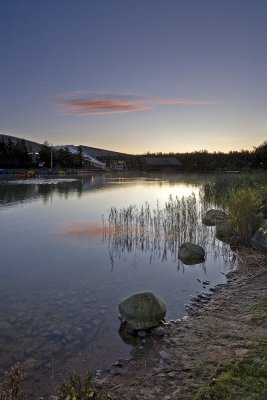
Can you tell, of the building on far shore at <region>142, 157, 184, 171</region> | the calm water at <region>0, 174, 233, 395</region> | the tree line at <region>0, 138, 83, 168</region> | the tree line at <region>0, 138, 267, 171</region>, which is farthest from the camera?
the building on far shore at <region>142, 157, 184, 171</region>

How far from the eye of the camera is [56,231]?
17562 millimetres

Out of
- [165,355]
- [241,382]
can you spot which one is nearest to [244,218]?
[165,355]

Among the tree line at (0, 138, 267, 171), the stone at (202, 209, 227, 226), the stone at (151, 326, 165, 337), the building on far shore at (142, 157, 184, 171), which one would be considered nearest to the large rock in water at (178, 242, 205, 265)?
the stone at (151, 326, 165, 337)

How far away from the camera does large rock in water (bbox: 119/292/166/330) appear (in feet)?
21.5

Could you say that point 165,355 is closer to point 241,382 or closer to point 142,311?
point 142,311

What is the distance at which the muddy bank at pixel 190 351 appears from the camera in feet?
14.6

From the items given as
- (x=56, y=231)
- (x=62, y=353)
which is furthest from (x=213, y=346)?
(x=56, y=231)

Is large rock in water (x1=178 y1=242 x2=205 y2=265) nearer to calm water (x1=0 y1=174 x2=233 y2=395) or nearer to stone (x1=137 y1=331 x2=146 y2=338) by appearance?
calm water (x1=0 y1=174 x2=233 y2=395)

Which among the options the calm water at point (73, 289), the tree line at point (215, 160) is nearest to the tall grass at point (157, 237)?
the calm water at point (73, 289)

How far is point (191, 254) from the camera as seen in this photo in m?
11.8

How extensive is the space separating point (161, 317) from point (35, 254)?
734 centimetres

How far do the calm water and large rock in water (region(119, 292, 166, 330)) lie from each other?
347 millimetres

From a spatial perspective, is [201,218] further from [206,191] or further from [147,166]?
[147,166]

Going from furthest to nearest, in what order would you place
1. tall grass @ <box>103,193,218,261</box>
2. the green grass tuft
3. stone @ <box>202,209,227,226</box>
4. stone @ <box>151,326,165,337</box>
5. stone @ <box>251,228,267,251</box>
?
1. stone @ <box>202,209,227,226</box>
2. tall grass @ <box>103,193,218,261</box>
3. stone @ <box>251,228,267,251</box>
4. stone @ <box>151,326,165,337</box>
5. the green grass tuft
